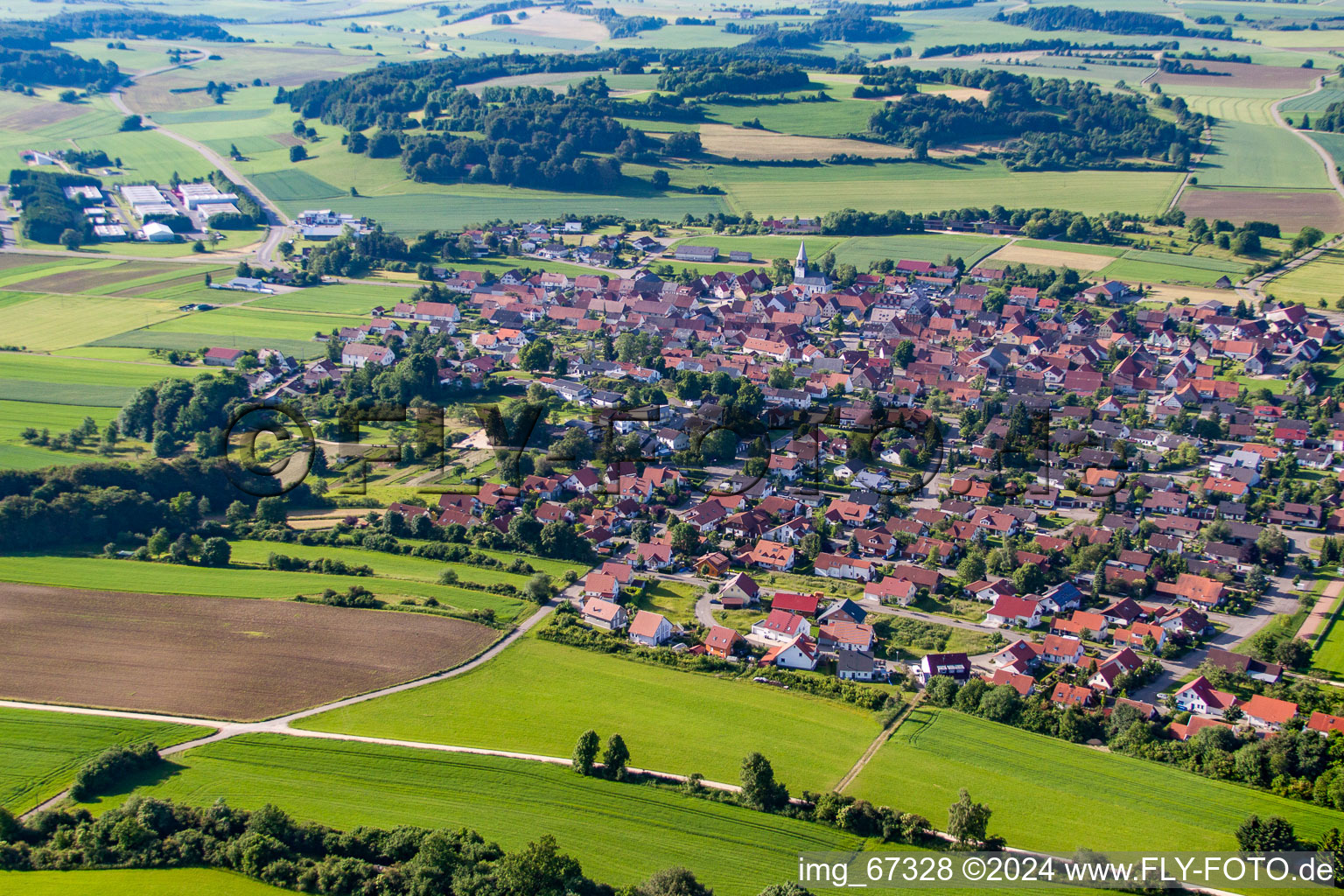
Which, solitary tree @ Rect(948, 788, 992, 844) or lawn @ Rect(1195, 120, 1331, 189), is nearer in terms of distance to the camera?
solitary tree @ Rect(948, 788, 992, 844)

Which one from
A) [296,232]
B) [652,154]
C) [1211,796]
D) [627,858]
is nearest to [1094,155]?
[652,154]

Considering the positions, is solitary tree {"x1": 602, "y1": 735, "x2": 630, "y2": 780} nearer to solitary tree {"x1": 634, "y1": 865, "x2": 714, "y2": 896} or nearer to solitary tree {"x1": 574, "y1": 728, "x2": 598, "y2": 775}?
solitary tree {"x1": 574, "y1": 728, "x2": 598, "y2": 775}

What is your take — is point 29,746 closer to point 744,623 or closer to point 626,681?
point 626,681

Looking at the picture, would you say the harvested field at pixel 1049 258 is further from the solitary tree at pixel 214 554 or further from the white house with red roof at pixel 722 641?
the solitary tree at pixel 214 554

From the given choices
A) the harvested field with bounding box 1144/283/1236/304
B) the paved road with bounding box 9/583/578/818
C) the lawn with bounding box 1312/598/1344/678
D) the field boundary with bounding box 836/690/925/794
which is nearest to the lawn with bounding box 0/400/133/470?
the paved road with bounding box 9/583/578/818

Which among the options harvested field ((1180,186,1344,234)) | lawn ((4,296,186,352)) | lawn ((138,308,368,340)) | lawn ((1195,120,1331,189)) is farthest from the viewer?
lawn ((1195,120,1331,189))

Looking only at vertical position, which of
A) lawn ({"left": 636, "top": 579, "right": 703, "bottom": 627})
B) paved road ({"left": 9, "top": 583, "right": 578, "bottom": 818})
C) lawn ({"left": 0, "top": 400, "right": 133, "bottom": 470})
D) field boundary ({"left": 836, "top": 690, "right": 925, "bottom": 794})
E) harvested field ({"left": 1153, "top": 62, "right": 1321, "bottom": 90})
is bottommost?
paved road ({"left": 9, "top": 583, "right": 578, "bottom": 818})
